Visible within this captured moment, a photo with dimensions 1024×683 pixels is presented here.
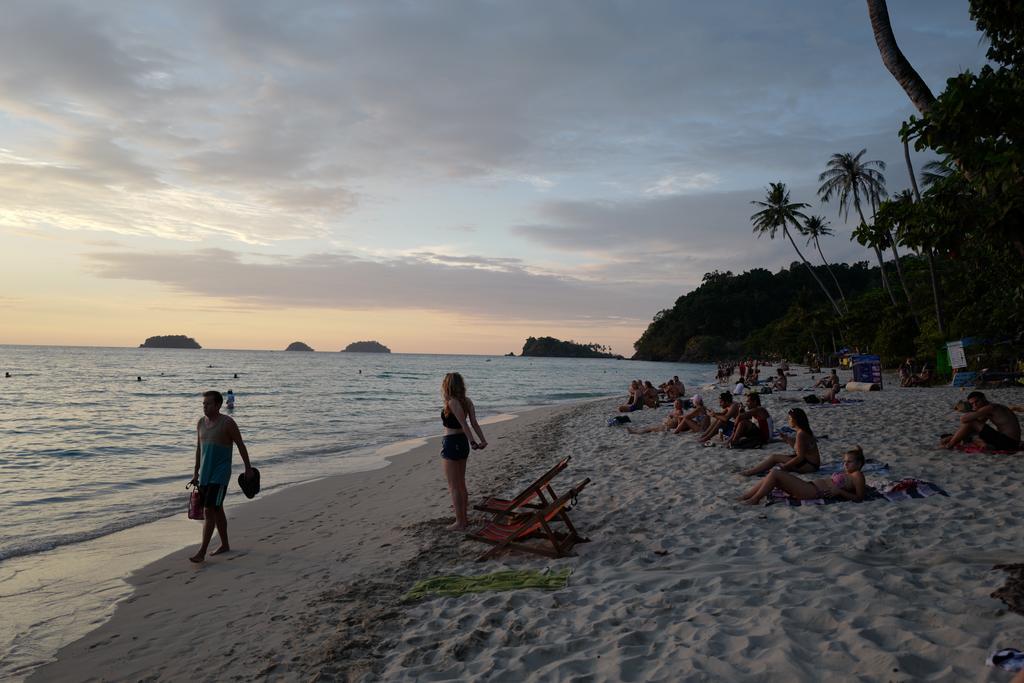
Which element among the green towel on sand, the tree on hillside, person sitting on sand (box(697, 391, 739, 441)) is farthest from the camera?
person sitting on sand (box(697, 391, 739, 441))

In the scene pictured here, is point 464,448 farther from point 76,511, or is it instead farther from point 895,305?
point 895,305

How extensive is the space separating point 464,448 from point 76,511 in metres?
6.67

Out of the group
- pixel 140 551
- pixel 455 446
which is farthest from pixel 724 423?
pixel 140 551

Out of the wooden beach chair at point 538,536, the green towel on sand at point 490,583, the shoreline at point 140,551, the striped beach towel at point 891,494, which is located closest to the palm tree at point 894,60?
the striped beach towel at point 891,494

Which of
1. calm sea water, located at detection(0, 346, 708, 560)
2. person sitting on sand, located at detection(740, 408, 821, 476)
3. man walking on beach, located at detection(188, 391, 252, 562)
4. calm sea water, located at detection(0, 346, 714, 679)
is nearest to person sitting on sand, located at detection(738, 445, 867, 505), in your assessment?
person sitting on sand, located at detection(740, 408, 821, 476)

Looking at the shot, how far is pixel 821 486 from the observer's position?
255 inches

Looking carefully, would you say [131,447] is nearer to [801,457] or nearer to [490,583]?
[490,583]

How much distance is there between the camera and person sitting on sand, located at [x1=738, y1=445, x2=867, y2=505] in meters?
6.34

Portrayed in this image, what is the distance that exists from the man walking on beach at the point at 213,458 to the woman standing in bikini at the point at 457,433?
1954mm

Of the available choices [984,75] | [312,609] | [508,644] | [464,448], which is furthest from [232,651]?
[984,75]

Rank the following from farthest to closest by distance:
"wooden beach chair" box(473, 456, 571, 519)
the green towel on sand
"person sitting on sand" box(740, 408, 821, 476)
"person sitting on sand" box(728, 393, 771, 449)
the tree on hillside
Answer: "person sitting on sand" box(728, 393, 771, 449), "person sitting on sand" box(740, 408, 821, 476), "wooden beach chair" box(473, 456, 571, 519), the tree on hillside, the green towel on sand

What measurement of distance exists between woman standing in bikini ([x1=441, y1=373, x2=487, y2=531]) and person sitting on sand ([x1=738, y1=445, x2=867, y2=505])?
10.0ft

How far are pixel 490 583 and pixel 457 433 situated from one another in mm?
1724

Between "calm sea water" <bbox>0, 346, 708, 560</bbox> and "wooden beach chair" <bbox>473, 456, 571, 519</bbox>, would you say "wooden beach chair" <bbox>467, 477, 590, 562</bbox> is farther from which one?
"calm sea water" <bbox>0, 346, 708, 560</bbox>
